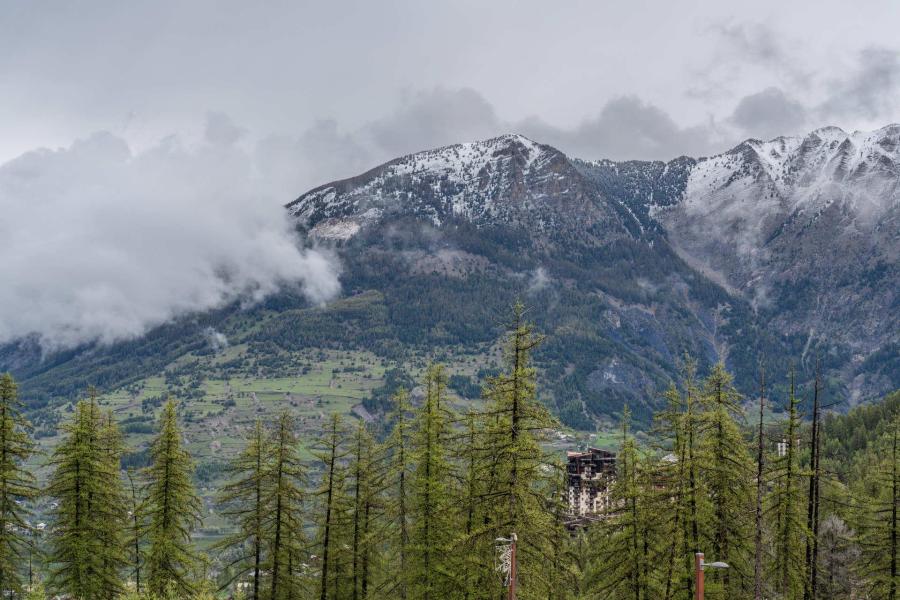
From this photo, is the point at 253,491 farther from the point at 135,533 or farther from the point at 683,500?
the point at 683,500

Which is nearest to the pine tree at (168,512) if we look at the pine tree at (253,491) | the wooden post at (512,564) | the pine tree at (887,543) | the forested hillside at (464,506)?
the forested hillside at (464,506)

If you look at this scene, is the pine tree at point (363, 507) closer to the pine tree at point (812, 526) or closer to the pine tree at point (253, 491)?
the pine tree at point (253, 491)

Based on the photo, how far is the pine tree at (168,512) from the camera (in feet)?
153

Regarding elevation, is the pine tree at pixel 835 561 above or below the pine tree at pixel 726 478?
below

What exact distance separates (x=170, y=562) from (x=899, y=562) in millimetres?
43326

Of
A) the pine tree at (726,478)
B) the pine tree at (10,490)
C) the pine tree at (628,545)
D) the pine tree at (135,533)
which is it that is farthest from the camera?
the pine tree at (135,533)

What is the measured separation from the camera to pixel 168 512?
47.5 metres

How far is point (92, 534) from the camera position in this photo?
45.6m

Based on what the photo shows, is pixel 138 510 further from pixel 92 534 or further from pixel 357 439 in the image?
pixel 357 439

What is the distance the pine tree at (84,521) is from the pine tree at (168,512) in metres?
2.14

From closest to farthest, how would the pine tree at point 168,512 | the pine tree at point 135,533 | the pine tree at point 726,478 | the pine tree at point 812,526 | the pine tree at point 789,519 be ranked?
the pine tree at point 726,478
the pine tree at point 789,519
the pine tree at point 812,526
the pine tree at point 168,512
the pine tree at point 135,533

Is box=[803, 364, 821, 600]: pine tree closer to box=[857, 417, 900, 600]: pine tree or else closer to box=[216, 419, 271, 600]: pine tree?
box=[857, 417, 900, 600]: pine tree

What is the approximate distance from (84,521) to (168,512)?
462 centimetres

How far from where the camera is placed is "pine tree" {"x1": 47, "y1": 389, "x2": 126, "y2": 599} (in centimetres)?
4509
